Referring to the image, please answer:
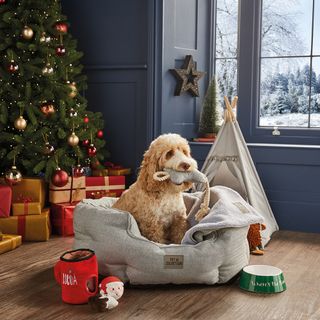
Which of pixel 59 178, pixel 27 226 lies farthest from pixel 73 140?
pixel 27 226

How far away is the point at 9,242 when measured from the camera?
325 centimetres

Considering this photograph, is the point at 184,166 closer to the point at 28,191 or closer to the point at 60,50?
the point at 28,191

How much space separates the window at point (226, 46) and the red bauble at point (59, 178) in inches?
61.8

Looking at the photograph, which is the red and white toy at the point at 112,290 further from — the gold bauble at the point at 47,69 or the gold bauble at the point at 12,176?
the gold bauble at the point at 47,69

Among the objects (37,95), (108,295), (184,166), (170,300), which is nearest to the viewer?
(108,295)

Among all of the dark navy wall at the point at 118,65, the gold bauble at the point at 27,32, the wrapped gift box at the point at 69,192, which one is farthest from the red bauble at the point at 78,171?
the gold bauble at the point at 27,32

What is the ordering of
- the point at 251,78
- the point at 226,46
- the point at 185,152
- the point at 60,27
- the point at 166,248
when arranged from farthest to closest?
the point at 226,46, the point at 251,78, the point at 60,27, the point at 185,152, the point at 166,248

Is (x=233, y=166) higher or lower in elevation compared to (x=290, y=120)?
lower

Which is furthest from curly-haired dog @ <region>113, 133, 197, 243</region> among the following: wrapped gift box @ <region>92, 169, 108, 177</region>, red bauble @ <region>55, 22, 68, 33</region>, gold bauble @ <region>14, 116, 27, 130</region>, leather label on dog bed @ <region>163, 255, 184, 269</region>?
red bauble @ <region>55, 22, 68, 33</region>

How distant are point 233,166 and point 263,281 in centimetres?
120

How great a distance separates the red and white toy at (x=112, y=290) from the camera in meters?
2.32

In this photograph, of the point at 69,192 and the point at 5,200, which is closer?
the point at 5,200

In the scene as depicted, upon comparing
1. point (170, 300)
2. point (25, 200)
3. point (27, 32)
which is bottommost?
point (170, 300)

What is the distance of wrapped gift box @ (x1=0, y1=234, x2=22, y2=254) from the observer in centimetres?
320
